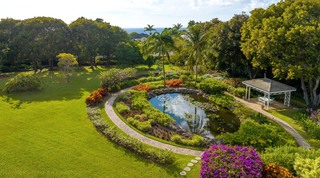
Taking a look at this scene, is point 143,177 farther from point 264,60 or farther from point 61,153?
point 264,60

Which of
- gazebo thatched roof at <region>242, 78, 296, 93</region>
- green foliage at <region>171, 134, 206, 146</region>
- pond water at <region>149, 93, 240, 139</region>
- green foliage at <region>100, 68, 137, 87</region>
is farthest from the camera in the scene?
green foliage at <region>100, 68, 137, 87</region>

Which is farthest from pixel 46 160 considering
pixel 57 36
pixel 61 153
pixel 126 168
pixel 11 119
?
pixel 57 36

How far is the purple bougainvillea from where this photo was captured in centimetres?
1216

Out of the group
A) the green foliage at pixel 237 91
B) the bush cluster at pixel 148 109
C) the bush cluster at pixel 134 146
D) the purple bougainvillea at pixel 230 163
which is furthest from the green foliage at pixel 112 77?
the purple bougainvillea at pixel 230 163

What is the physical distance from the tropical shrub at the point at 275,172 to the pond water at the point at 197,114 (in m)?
6.71

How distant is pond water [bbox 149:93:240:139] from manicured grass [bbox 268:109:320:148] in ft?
13.3

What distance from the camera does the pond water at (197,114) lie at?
21.1m

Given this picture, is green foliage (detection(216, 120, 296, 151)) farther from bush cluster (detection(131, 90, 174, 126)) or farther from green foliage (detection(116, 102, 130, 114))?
green foliage (detection(116, 102, 130, 114))

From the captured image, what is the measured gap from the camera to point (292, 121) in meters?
21.7

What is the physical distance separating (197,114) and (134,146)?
9660 mm

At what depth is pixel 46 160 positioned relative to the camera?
15188mm

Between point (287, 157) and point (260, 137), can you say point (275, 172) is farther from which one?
point (260, 137)

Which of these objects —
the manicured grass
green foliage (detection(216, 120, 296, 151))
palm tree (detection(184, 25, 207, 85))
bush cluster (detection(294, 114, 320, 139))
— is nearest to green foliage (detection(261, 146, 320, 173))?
green foliage (detection(216, 120, 296, 151))

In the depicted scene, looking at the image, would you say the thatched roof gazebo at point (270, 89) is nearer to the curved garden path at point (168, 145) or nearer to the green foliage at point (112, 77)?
the curved garden path at point (168, 145)
